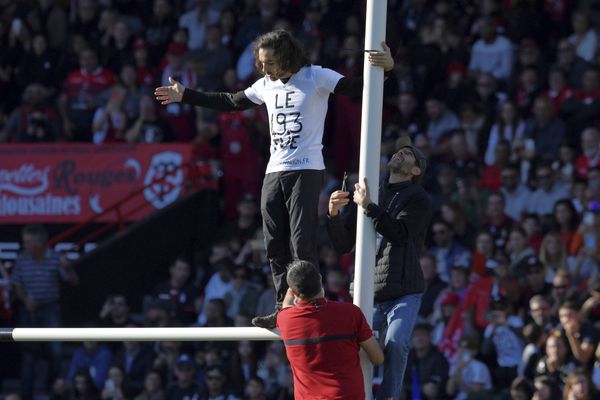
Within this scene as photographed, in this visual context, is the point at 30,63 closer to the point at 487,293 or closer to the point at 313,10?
the point at 313,10

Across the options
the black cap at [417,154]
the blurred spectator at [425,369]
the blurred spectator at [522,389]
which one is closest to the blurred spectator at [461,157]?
the blurred spectator at [425,369]

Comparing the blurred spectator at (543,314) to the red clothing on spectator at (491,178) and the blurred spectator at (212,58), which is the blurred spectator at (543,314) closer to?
the red clothing on spectator at (491,178)

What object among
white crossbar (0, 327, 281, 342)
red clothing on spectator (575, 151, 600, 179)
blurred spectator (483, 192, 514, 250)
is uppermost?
red clothing on spectator (575, 151, 600, 179)

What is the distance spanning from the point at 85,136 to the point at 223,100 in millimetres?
8273

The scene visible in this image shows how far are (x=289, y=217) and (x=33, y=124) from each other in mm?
8620

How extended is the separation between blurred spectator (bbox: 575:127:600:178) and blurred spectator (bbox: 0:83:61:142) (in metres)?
5.64

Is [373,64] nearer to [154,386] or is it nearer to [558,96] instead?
[154,386]

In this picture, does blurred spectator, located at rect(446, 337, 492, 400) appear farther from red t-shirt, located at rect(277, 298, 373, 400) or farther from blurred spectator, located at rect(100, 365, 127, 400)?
red t-shirt, located at rect(277, 298, 373, 400)

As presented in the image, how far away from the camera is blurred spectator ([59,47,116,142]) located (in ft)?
54.3

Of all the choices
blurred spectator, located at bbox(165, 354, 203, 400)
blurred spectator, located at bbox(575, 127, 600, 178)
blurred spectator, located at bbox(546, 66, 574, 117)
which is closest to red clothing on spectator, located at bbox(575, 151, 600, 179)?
blurred spectator, located at bbox(575, 127, 600, 178)

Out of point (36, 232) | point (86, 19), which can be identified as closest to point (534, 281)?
point (36, 232)

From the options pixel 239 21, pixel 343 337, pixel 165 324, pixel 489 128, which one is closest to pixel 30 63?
pixel 239 21

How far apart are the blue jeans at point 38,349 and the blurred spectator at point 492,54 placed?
4.92 m

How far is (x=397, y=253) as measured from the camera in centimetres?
812
